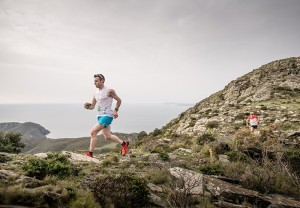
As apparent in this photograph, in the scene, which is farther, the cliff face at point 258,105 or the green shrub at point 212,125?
the green shrub at point 212,125

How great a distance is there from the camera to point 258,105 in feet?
65.3

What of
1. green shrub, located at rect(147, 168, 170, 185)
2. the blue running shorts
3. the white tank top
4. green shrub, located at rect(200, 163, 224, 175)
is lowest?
green shrub, located at rect(200, 163, 224, 175)

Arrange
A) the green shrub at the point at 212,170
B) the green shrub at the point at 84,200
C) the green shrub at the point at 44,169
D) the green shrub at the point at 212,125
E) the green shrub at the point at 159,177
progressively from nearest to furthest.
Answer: the green shrub at the point at 84,200
the green shrub at the point at 44,169
the green shrub at the point at 159,177
the green shrub at the point at 212,170
the green shrub at the point at 212,125

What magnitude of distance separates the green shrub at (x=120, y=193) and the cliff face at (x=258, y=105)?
882 centimetres

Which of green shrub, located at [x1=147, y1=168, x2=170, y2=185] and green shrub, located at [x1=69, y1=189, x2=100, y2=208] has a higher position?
green shrub, located at [x1=69, y1=189, x2=100, y2=208]

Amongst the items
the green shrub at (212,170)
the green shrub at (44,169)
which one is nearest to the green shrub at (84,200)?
the green shrub at (44,169)


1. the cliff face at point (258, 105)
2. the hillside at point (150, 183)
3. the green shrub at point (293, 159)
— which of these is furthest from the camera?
the cliff face at point (258, 105)

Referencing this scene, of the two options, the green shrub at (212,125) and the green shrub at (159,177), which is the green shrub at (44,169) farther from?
the green shrub at (212,125)

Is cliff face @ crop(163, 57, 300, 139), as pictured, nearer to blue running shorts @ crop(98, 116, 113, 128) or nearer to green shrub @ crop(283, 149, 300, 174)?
green shrub @ crop(283, 149, 300, 174)

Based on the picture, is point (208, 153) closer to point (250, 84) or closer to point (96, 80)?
point (96, 80)

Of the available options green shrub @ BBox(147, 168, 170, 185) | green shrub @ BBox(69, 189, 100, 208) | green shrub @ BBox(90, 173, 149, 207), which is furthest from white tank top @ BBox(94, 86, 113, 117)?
green shrub @ BBox(69, 189, 100, 208)

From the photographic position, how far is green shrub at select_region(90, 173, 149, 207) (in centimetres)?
352

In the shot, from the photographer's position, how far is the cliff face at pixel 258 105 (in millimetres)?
15508

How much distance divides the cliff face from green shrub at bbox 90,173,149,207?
882 cm
